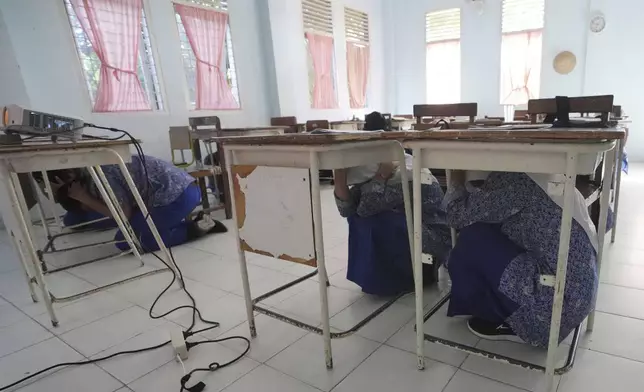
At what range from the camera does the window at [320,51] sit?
231 inches

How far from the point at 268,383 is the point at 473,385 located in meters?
0.61

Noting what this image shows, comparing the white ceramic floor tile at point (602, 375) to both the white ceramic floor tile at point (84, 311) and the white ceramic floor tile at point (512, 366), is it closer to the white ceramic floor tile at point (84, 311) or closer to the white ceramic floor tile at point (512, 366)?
the white ceramic floor tile at point (512, 366)

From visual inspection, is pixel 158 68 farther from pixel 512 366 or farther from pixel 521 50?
pixel 521 50

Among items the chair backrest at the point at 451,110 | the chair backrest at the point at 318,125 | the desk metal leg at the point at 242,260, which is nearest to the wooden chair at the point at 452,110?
the chair backrest at the point at 451,110

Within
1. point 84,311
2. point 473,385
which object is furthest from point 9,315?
point 473,385

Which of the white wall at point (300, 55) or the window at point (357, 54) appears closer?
the white wall at point (300, 55)

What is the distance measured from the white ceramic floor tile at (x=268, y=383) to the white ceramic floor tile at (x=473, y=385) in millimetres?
403

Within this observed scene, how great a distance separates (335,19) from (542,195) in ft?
20.2

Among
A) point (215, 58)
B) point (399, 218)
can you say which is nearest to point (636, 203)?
point (399, 218)

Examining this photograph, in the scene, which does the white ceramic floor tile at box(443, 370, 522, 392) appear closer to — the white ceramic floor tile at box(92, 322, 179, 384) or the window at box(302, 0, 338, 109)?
the white ceramic floor tile at box(92, 322, 179, 384)

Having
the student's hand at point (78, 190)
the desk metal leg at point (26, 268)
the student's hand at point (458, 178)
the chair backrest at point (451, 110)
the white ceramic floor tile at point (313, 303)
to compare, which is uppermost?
the chair backrest at point (451, 110)

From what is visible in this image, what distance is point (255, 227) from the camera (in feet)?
4.20

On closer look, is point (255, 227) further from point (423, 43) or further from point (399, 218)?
point (423, 43)

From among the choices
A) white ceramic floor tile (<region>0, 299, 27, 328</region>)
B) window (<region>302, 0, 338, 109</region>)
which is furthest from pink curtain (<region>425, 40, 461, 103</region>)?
white ceramic floor tile (<region>0, 299, 27, 328</region>)
